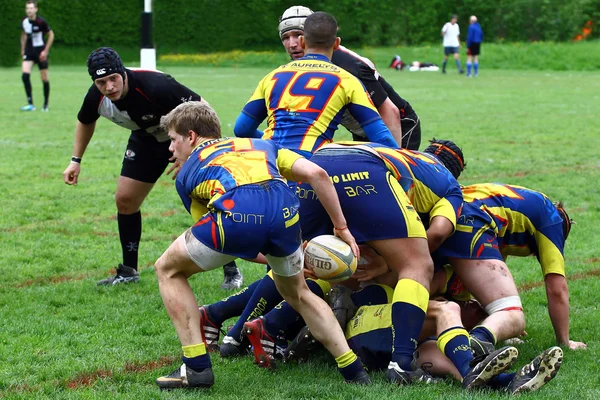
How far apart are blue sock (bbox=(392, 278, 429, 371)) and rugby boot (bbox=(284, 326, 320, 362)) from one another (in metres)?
0.52

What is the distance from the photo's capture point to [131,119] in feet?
21.2

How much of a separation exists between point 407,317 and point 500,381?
557mm

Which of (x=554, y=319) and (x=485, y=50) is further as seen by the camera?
(x=485, y=50)

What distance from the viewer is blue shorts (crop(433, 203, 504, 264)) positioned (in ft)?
15.9

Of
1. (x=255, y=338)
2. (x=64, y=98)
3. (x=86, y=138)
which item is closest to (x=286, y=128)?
(x=255, y=338)

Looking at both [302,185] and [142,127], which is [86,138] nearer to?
[142,127]

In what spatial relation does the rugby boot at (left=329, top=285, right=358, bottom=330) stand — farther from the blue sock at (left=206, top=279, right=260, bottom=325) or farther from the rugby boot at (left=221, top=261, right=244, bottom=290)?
the rugby boot at (left=221, top=261, right=244, bottom=290)

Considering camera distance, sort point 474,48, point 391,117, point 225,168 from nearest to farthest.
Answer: point 225,168 → point 391,117 → point 474,48

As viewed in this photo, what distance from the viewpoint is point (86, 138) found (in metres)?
6.68

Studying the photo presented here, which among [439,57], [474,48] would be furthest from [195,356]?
[439,57]

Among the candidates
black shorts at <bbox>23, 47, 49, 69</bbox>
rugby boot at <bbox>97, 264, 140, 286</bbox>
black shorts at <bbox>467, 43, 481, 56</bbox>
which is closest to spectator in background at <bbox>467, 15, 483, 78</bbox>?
black shorts at <bbox>467, 43, 481, 56</bbox>

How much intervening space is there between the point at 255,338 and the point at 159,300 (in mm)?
1736

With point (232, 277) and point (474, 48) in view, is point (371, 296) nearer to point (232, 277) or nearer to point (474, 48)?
point (232, 277)

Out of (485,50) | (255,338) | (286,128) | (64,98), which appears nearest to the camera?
(255,338)
